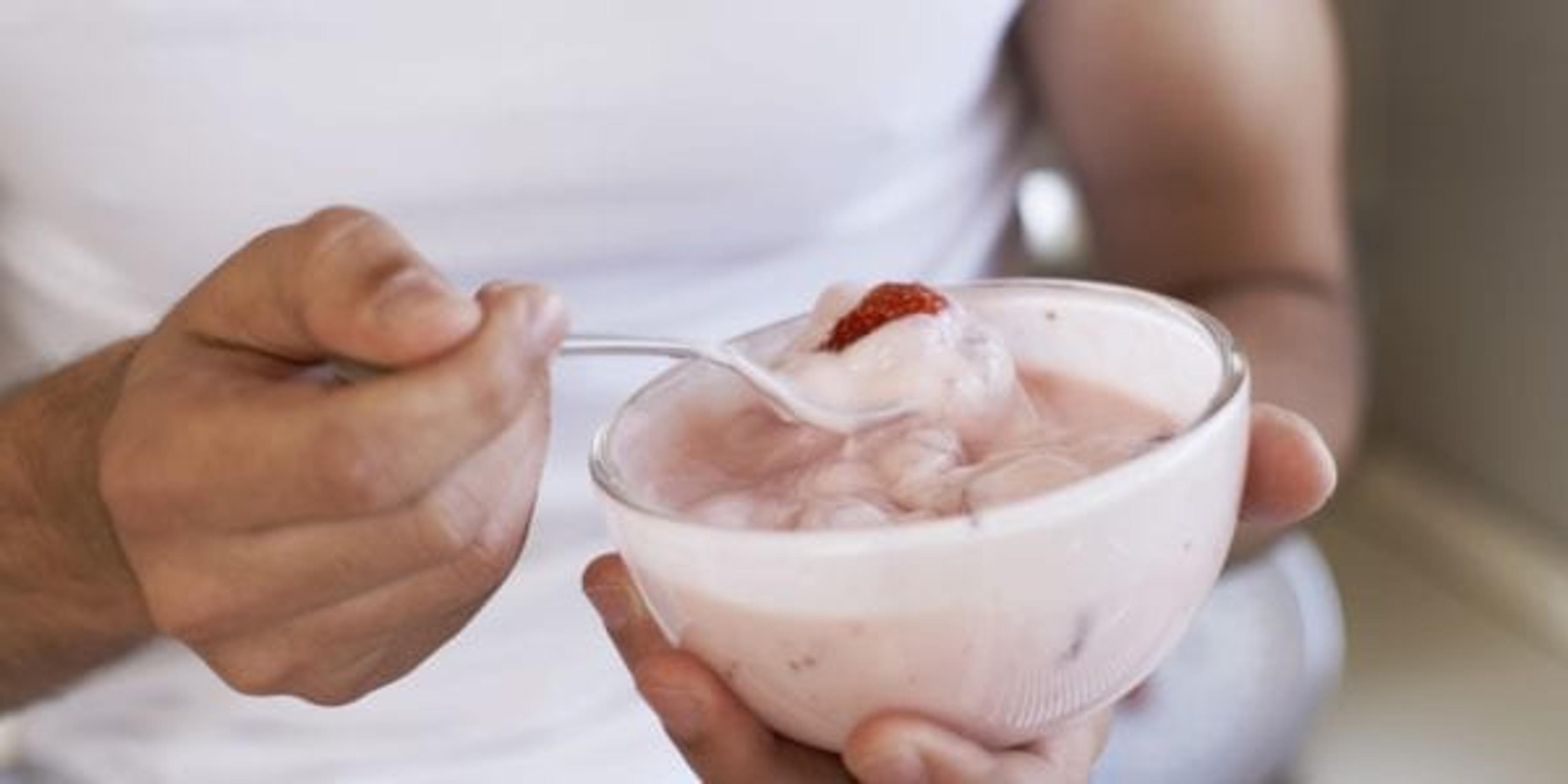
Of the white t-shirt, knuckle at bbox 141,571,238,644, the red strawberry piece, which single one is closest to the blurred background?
the white t-shirt

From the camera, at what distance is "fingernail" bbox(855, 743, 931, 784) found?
502 mm

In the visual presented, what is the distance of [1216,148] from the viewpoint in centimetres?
90

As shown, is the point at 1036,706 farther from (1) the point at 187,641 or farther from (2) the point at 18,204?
(2) the point at 18,204

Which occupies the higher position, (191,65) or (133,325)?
(191,65)

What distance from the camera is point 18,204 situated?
80cm

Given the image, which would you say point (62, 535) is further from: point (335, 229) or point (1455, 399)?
point (1455, 399)

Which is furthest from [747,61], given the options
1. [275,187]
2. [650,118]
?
[275,187]

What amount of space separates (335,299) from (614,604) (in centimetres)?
17

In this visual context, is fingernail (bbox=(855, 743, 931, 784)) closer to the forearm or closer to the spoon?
the spoon

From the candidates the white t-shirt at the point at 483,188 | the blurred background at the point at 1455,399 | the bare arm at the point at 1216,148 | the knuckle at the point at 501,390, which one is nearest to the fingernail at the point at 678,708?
the knuckle at the point at 501,390

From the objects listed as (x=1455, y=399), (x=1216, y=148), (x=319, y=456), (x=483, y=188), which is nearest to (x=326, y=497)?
(x=319, y=456)

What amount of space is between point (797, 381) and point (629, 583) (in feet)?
0.26

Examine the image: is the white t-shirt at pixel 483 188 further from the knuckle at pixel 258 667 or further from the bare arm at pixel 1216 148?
the knuckle at pixel 258 667

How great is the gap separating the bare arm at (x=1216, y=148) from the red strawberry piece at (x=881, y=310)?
319 millimetres
